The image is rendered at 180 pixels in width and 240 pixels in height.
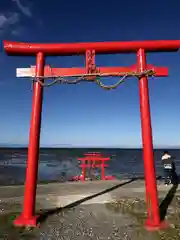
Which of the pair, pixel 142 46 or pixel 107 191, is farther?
pixel 107 191

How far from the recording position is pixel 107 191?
9422 millimetres

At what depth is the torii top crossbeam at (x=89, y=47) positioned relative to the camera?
5973 millimetres

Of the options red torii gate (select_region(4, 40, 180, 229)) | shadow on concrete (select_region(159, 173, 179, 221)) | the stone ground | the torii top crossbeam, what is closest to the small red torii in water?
the stone ground

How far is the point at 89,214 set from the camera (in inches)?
246

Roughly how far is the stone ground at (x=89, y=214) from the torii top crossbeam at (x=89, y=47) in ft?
13.3

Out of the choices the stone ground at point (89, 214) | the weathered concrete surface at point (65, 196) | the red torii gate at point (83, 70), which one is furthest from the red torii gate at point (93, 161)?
the red torii gate at point (83, 70)

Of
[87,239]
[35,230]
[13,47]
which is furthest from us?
[13,47]

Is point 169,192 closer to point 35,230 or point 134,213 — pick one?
point 134,213

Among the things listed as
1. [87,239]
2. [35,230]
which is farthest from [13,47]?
[87,239]

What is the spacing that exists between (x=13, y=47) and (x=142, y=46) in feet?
10.3

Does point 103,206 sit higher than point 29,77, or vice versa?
point 29,77

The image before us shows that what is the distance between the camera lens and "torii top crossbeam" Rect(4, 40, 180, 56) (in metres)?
5.97

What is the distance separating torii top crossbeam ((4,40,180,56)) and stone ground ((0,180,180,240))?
404cm

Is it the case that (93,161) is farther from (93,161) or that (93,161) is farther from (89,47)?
(89,47)
